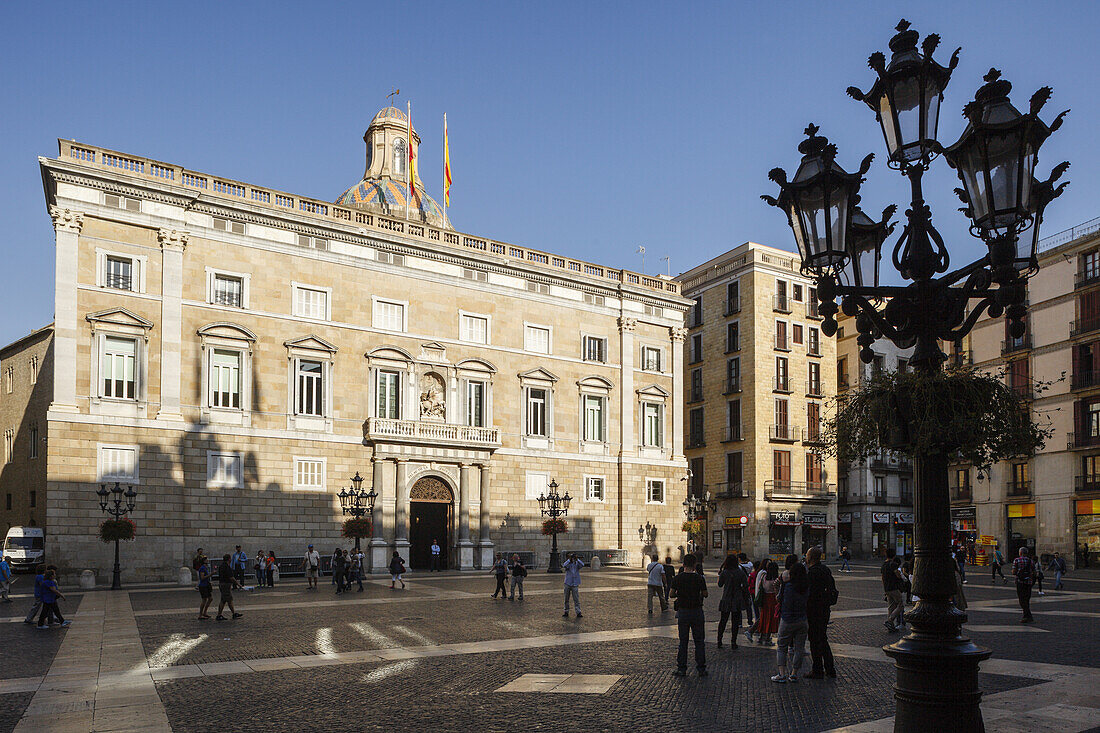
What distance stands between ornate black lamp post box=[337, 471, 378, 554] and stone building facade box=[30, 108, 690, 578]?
29.8 inches

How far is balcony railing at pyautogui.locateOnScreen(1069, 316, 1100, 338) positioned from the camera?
155ft

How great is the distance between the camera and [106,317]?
3447 cm

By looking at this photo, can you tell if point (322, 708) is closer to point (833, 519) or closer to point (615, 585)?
point (615, 585)

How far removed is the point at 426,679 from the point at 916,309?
9006mm

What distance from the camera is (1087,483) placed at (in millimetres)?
46562

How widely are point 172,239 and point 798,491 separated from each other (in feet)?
136

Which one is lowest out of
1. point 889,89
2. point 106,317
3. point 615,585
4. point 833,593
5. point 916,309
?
point 615,585

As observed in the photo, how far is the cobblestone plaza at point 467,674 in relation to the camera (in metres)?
10.2

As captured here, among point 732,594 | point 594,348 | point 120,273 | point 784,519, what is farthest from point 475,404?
point 732,594

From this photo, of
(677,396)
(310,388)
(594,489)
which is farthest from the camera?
(677,396)

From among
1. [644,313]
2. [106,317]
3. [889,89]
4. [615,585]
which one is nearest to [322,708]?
[889,89]

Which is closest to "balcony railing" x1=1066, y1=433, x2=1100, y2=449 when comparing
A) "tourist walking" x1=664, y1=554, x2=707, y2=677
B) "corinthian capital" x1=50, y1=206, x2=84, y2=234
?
"tourist walking" x1=664, y1=554, x2=707, y2=677

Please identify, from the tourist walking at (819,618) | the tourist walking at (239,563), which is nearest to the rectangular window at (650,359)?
the tourist walking at (239,563)

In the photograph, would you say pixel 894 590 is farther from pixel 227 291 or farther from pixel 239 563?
pixel 227 291
